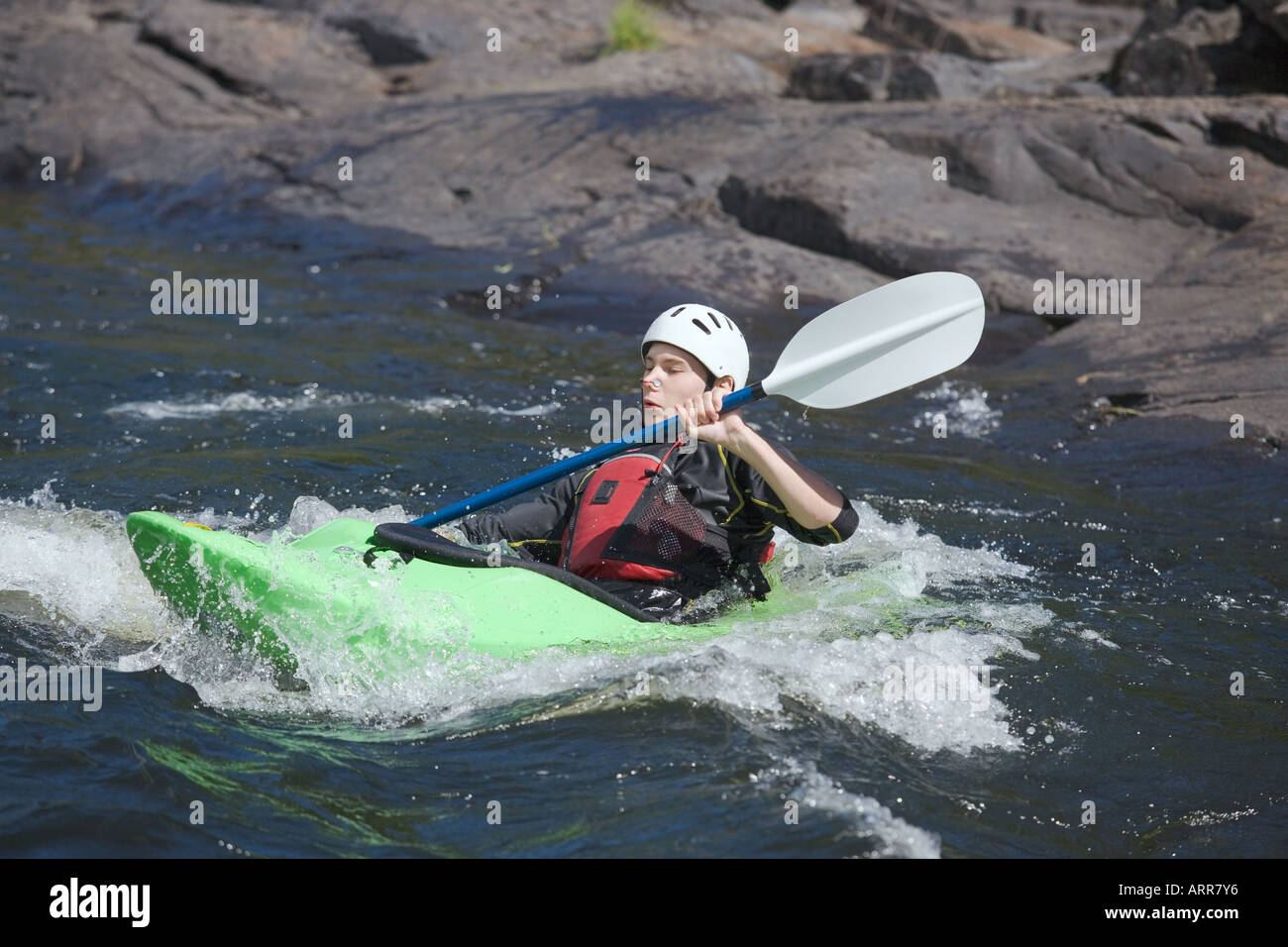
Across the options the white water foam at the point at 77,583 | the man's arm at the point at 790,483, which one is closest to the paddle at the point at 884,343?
the man's arm at the point at 790,483

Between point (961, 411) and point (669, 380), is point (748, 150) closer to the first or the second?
point (961, 411)

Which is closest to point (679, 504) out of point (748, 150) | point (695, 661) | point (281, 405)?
point (695, 661)

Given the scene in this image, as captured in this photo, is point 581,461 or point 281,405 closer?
point 581,461

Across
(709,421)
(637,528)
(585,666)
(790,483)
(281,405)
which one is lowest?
(585,666)

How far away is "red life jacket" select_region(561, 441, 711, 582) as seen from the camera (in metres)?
3.95

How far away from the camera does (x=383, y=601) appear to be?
3607 mm

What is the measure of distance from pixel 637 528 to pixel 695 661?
530 mm

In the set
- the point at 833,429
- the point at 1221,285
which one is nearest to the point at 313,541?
the point at 833,429

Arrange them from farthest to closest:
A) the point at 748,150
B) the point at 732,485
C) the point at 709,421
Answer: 1. the point at 748,150
2. the point at 732,485
3. the point at 709,421

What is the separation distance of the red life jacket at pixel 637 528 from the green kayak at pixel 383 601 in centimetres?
20

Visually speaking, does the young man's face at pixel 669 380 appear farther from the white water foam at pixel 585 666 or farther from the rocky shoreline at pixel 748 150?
the rocky shoreline at pixel 748 150

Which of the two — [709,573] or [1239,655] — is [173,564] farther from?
[1239,655]

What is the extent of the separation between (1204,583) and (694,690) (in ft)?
7.64
